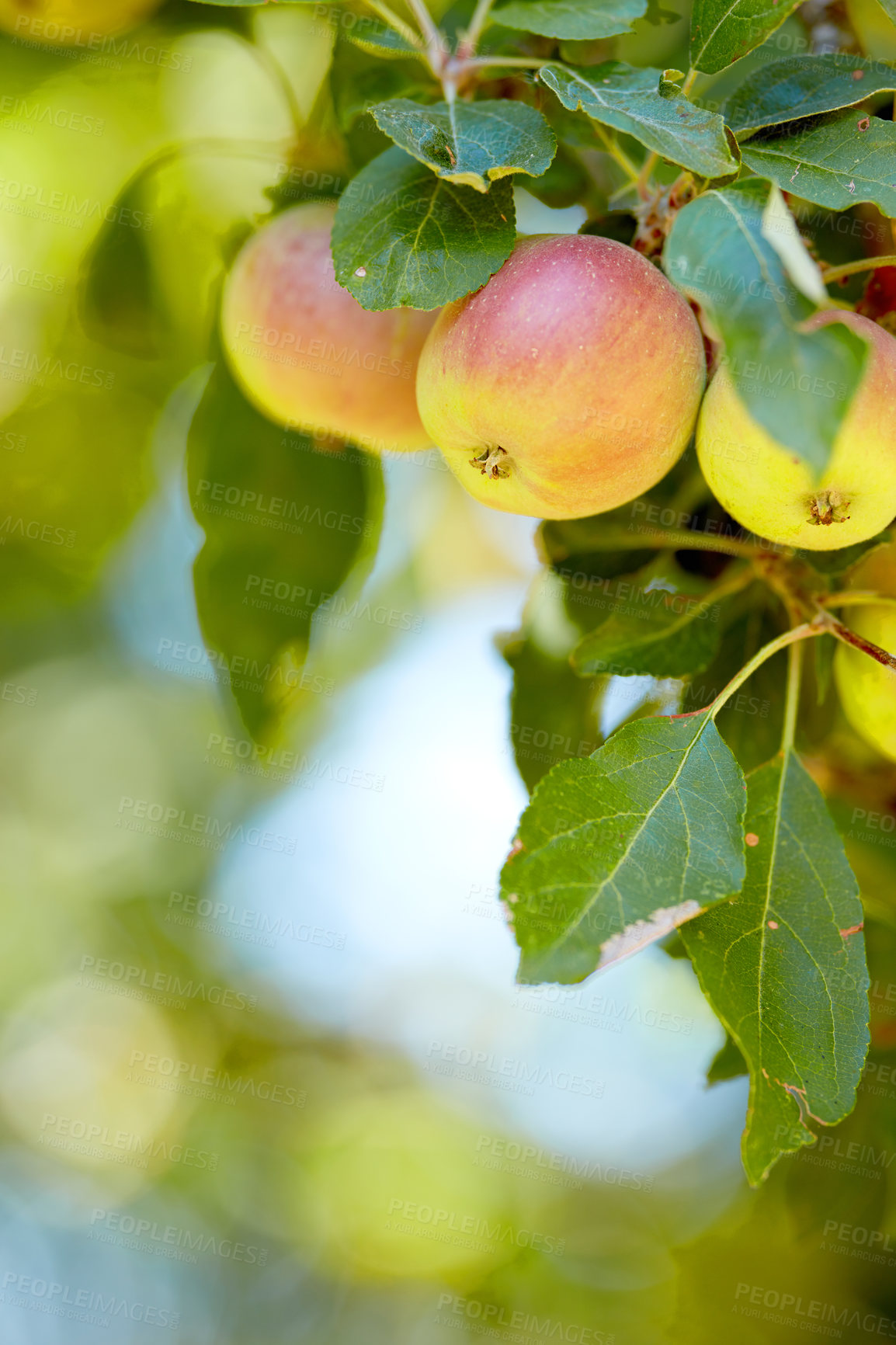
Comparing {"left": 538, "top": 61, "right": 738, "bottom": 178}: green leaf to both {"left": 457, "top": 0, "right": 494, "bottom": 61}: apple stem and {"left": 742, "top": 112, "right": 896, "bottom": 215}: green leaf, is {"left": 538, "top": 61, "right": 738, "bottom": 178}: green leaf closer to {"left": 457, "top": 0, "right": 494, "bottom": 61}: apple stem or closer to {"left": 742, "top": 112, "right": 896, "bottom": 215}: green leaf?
{"left": 742, "top": 112, "right": 896, "bottom": 215}: green leaf

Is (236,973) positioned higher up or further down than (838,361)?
further down

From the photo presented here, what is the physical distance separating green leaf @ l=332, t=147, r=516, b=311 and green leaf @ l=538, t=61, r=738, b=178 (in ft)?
0.31

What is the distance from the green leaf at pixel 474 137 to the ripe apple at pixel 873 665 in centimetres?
54

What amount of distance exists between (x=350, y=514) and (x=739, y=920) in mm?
802

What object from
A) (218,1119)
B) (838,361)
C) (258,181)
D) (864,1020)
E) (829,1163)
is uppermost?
(838,361)

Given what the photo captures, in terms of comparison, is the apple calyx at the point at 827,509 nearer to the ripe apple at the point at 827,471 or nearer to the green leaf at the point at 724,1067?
the ripe apple at the point at 827,471

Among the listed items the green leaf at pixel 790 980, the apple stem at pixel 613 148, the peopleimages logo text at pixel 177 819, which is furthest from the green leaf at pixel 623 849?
the peopleimages logo text at pixel 177 819

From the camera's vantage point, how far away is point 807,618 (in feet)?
3.64

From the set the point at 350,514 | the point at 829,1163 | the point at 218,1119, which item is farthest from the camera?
the point at 218,1119

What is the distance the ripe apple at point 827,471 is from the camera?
2.52 ft

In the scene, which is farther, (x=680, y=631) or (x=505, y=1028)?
(x=505, y=1028)

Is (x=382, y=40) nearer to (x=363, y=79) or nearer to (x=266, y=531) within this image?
(x=363, y=79)

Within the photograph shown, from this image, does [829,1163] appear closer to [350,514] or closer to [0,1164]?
[350,514]

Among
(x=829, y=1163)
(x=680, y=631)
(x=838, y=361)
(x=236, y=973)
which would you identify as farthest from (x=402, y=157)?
(x=236, y=973)
